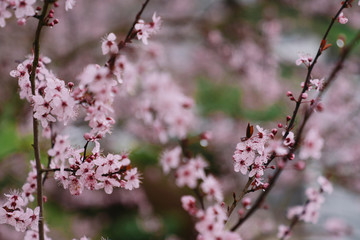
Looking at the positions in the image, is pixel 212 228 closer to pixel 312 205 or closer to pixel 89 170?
pixel 89 170

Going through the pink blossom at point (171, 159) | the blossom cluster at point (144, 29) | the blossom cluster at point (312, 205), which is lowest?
the blossom cluster at point (312, 205)

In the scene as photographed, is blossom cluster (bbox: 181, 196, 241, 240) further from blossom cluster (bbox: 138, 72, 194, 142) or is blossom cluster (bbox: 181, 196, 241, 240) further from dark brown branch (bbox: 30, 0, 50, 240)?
blossom cluster (bbox: 138, 72, 194, 142)

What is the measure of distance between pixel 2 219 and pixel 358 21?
320 cm

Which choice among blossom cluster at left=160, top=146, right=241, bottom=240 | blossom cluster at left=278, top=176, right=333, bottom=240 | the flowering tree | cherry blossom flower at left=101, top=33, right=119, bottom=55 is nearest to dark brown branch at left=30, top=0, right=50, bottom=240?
the flowering tree

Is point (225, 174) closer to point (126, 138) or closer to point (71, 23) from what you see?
point (126, 138)

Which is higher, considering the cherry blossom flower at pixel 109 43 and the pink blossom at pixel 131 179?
the cherry blossom flower at pixel 109 43

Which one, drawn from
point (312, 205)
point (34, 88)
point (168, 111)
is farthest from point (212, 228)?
point (168, 111)

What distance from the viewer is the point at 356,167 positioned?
2.28m

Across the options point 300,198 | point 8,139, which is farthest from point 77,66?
point 300,198

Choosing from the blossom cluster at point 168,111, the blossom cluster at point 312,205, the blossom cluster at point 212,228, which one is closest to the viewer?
the blossom cluster at point 212,228

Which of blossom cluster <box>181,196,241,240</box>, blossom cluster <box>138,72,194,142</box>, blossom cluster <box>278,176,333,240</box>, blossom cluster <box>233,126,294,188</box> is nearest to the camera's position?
blossom cluster <box>181,196,241,240</box>

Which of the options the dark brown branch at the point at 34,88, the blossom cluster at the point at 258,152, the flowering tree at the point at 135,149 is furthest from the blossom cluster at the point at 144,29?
the blossom cluster at the point at 258,152

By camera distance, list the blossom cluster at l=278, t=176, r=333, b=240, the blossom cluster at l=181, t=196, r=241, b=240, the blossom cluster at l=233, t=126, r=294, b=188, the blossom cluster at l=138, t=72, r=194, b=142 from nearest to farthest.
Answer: the blossom cluster at l=181, t=196, r=241, b=240, the blossom cluster at l=233, t=126, r=294, b=188, the blossom cluster at l=278, t=176, r=333, b=240, the blossom cluster at l=138, t=72, r=194, b=142

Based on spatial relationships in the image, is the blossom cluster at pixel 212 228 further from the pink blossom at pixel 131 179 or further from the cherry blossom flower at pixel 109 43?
the cherry blossom flower at pixel 109 43
